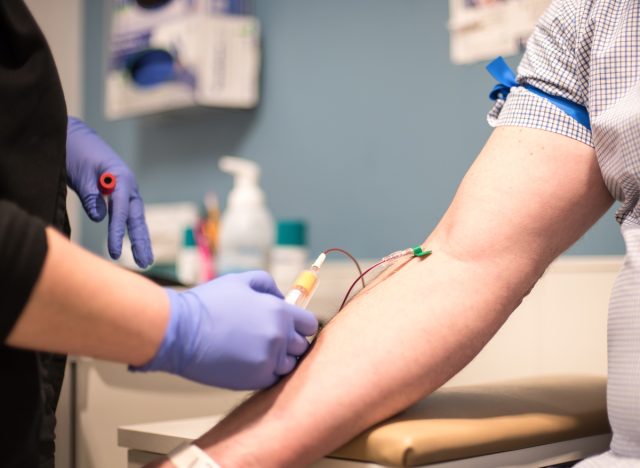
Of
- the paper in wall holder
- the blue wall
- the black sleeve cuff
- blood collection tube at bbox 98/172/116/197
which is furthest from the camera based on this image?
the paper in wall holder

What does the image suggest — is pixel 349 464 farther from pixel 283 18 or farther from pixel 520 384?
pixel 283 18

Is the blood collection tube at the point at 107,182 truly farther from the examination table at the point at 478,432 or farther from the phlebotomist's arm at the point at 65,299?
the phlebotomist's arm at the point at 65,299

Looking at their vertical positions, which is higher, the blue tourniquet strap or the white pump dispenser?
the blue tourniquet strap

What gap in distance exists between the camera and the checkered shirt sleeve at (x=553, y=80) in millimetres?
886

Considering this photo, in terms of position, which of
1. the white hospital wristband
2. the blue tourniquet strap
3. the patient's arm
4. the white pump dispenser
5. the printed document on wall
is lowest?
the white pump dispenser

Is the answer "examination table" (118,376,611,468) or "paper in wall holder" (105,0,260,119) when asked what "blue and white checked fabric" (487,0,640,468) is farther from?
"paper in wall holder" (105,0,260,119)

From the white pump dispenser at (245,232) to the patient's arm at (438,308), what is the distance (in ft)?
3.29

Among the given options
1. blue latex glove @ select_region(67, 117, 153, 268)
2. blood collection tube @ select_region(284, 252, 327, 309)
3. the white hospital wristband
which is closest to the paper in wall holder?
blue latex glove @ select_region(67, 117, 153, 268)

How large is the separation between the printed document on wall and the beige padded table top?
2.65 ft

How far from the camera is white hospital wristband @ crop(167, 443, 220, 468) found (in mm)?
701

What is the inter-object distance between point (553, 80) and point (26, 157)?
576mm

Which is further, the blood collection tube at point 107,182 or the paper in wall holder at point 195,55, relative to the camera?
the paper in wall holder at point 195,55

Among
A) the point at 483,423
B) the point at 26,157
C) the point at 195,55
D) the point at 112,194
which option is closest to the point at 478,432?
the point at 483,423

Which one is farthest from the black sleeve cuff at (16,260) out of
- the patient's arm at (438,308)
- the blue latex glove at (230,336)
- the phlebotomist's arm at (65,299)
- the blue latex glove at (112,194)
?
the blue latex glove at (112,194)
